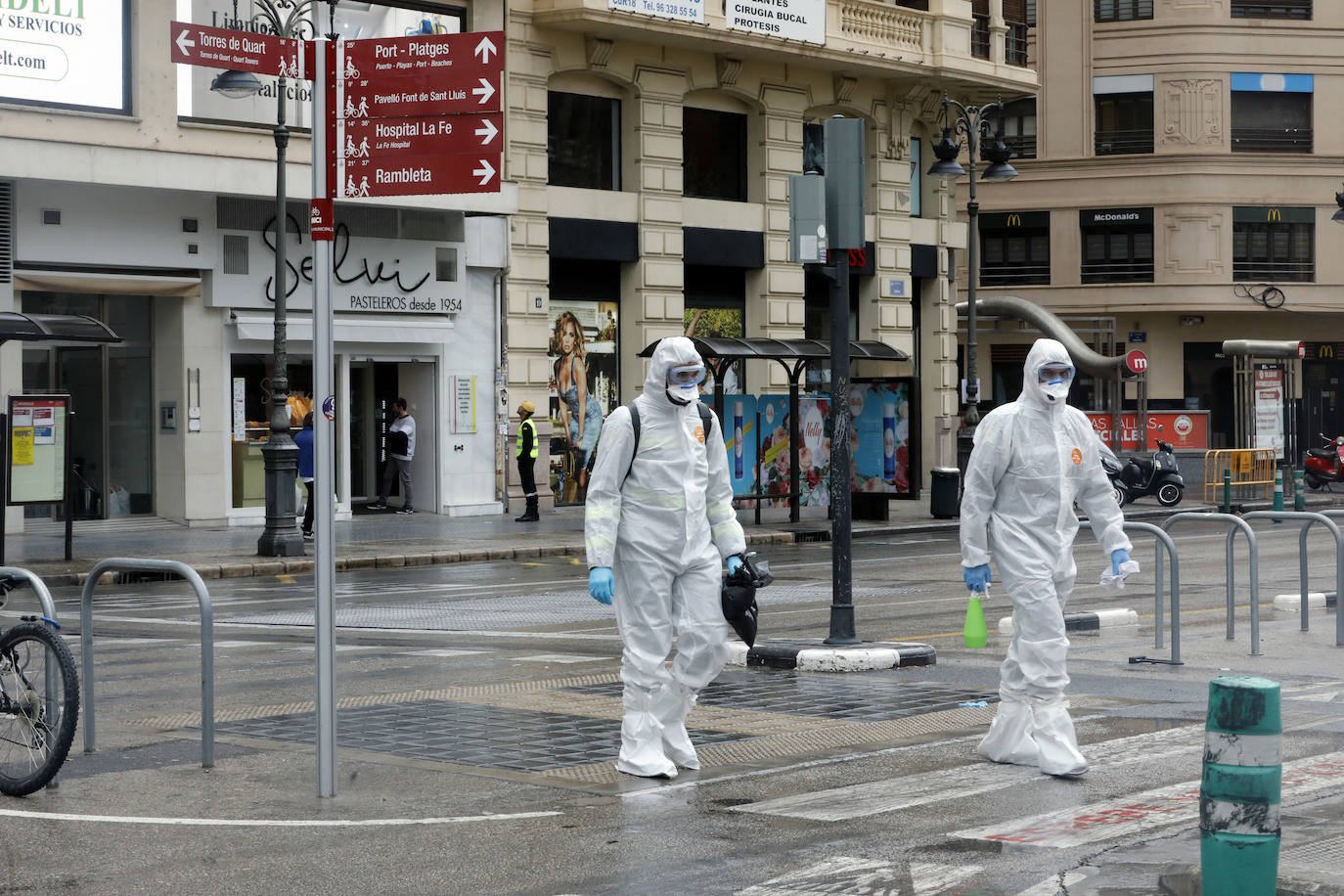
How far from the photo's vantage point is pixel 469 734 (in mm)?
9242

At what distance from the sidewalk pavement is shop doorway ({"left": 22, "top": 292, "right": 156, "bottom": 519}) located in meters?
0.41

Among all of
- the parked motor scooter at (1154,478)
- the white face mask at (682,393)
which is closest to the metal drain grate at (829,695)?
the white face mask at (682,393)

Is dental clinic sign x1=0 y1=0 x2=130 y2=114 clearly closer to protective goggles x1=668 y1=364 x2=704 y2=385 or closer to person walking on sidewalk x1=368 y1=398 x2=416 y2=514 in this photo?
person walking on sidewalk x1=368 y1=398 x2=416 y2=514

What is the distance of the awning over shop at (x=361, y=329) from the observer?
89.0ft

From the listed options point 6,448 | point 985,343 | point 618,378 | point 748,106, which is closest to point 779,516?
point 618,378

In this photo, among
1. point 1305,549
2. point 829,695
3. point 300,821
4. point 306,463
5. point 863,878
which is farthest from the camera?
point 306,463

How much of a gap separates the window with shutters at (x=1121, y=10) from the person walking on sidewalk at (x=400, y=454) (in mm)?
28091

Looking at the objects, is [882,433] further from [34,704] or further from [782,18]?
[34,704]

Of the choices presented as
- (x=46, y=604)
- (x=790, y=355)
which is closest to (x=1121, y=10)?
(x=790, y=355)

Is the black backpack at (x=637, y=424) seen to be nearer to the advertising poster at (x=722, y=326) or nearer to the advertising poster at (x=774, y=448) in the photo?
the advertising poster at (x=774, y=448)

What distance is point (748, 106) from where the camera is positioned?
34531 mm

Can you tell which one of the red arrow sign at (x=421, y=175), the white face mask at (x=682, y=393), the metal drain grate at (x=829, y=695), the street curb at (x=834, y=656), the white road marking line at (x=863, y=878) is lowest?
the metal drain grate at (x=829, y=695)

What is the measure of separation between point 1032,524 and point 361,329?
21218 millimetres

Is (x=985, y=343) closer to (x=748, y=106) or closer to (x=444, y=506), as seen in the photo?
(x=748, y=106)
